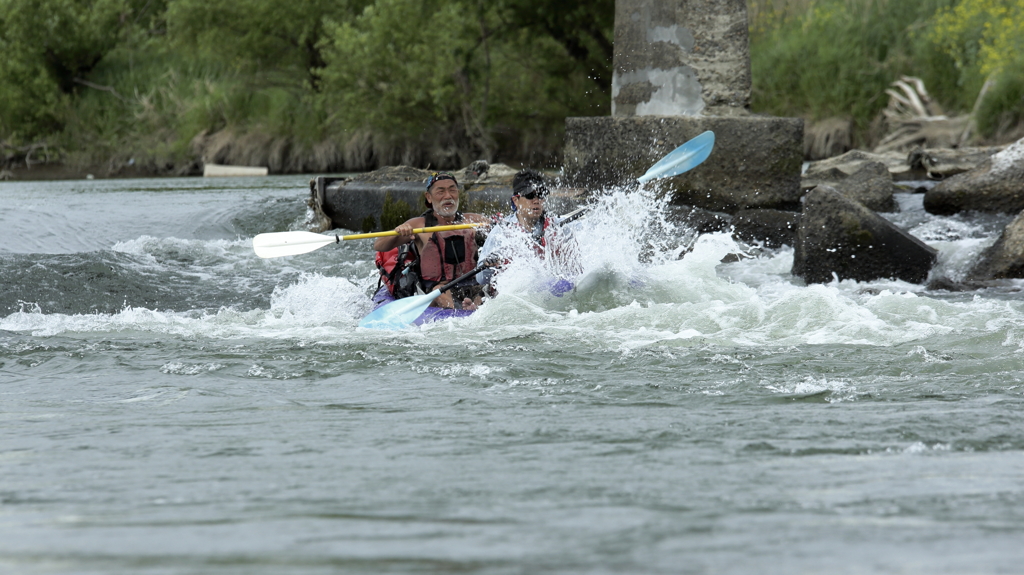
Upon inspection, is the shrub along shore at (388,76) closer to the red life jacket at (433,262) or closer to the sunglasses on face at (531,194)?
the sunglasses on face at (531,194)

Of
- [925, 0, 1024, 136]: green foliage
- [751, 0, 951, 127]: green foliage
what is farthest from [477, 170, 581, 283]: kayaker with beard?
[751, 0, 951, 127]: green foliage

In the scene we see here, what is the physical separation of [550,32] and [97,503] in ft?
69.3

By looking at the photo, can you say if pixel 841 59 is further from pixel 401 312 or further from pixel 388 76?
pixel 401 312

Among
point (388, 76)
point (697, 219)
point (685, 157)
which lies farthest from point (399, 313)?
point (388, 76)

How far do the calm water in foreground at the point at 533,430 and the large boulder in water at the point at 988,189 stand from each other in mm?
1746

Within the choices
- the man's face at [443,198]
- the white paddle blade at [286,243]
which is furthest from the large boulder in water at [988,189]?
the white paddle blade at [286,243]

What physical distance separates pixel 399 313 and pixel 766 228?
139 inches

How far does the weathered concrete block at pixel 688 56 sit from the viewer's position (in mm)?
8078

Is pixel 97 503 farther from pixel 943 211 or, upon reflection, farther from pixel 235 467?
pixel 943 211

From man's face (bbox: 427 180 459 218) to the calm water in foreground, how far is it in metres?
0.64

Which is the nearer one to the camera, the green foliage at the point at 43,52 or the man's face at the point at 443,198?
the man's face at the point at 443,198

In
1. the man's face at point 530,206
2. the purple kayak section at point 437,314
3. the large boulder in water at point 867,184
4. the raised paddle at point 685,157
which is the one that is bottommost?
the purple kayak section at point 437,314

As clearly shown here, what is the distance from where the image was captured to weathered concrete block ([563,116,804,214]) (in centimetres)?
808

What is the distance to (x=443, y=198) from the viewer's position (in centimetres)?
670
